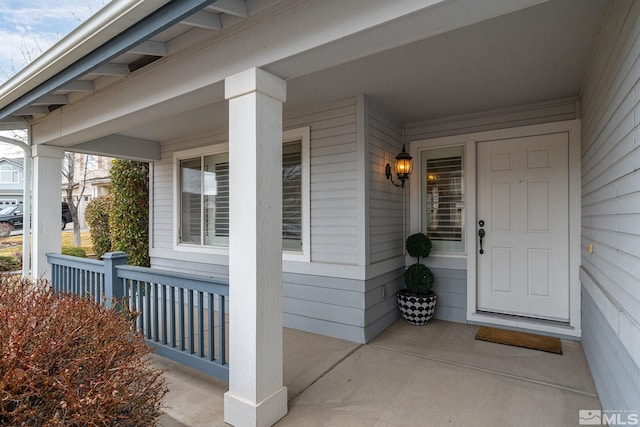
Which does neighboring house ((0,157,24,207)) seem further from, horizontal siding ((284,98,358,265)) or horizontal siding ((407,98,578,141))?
horizontal siding ((407,98,578,141))

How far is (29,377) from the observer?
3.73ft

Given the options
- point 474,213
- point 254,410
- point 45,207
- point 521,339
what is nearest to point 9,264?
point 45,207

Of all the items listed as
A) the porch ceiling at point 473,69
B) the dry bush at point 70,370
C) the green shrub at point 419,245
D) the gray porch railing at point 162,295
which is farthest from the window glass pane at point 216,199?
the dry bush at point 70,370

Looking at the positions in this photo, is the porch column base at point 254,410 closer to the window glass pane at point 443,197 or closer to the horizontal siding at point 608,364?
the horizontal siding at point 608,364

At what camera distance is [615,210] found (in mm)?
1844

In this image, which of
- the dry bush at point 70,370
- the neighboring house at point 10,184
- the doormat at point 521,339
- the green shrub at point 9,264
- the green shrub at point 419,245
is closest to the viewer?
the dry bush at point 70,370

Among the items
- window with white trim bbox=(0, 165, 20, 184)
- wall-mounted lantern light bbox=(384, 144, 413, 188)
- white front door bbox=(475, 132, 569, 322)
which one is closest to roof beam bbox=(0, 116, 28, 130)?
wall-mounted lantern light bbox=(384, 144, 413, 188)

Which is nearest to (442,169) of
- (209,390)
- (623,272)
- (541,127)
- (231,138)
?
(541,127)

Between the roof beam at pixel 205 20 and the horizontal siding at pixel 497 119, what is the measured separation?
9.14ft

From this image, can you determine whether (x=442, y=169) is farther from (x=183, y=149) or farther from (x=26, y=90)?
(x=26, y=90)

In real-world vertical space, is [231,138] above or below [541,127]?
below

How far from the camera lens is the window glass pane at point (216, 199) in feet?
15.6

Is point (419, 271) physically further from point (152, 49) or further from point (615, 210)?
point (152, 49)

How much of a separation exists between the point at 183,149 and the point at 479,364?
4.76 meters
